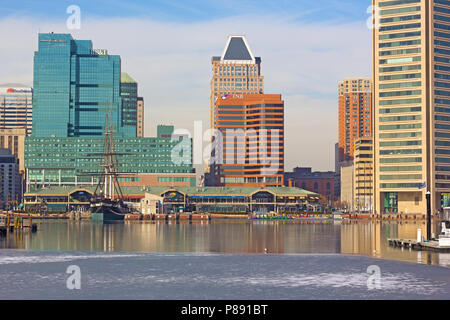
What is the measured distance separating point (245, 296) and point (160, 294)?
7.10m

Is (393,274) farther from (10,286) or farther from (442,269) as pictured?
(10,286)

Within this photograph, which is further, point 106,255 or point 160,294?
point 106,255

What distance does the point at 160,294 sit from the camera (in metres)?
55.2

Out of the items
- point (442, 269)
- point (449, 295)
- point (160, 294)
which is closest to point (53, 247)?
point (160, 294)

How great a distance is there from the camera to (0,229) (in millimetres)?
140625

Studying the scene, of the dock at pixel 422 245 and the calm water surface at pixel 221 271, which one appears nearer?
the calm water surface at pixel 221 271

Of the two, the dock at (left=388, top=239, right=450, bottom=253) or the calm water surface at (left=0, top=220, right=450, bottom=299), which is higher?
the dock at (left=388, top=239, right=450, bottom=253)

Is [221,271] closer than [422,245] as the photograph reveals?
Yes

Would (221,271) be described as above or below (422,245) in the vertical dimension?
below

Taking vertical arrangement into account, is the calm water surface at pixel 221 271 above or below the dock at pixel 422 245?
below

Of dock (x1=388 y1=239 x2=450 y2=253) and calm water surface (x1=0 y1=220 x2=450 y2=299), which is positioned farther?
dock (x1=388 y1=239 x2=450 y2=253)

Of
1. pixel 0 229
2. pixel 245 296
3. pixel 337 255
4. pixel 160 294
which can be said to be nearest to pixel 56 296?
pixel 160 294
